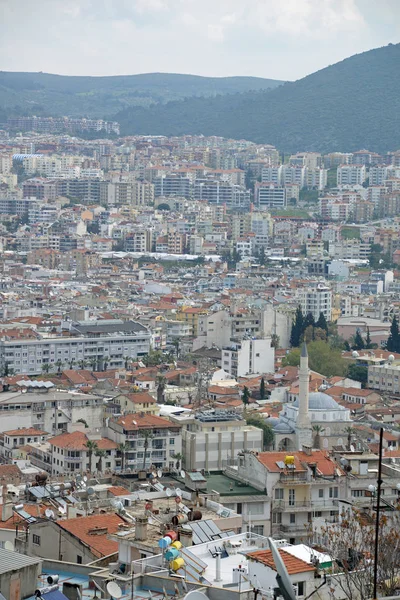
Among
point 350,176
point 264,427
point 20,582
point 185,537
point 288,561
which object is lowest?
point 264,427

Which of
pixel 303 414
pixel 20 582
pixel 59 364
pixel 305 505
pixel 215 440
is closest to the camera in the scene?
pixel 20 582

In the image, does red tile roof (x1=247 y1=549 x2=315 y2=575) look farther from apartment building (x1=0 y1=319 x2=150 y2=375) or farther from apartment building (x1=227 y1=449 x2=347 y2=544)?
apartment building (x1=0 y1=319 x2=150 y2=375)

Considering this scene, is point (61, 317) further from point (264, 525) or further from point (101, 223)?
point (101, 223)

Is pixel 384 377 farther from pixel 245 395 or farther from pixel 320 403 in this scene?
pixel 320 403

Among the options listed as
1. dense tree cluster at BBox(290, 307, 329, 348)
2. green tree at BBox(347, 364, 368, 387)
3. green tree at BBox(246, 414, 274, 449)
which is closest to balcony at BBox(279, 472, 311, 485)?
green tree at BBox(246, 414, 274, 449)

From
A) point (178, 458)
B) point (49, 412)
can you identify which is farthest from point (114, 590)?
point (49, 412)

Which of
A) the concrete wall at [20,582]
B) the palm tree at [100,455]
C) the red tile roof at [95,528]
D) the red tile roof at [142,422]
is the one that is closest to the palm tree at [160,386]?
the red tile roof at [142,422]
